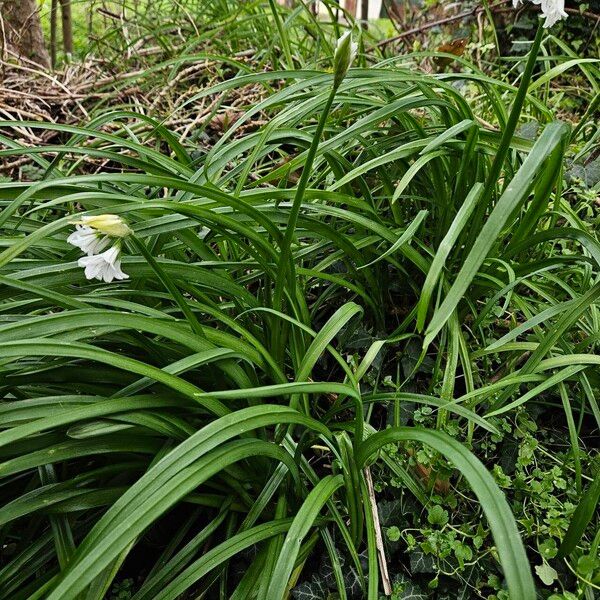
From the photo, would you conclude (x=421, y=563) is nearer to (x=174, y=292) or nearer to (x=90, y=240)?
(x=174, y=292)

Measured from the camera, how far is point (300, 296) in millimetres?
1326

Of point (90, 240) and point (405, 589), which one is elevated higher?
point (90, 240)

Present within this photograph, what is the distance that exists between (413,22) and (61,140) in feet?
6.47

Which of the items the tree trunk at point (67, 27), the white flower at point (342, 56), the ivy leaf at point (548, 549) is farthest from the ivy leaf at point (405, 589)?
the tree trunk at point (67, 27)

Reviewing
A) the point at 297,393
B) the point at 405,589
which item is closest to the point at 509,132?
the point at 297,393

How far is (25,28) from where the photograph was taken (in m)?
3.17

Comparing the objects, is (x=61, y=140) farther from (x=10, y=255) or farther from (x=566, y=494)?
(x=566, y=494)

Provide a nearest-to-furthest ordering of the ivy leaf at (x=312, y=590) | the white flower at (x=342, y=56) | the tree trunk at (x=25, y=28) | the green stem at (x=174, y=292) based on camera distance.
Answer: the white flower at (x=342, y=56) → the green stem at (x=174, y=292) → the ivy leaf at (x=312, y=590) → the tree trunk at (x=25, y=28)

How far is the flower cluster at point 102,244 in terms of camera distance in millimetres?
990

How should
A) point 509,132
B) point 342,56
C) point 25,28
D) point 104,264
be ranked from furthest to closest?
point 25,28
point 509,132
point 104,264
point 342,56

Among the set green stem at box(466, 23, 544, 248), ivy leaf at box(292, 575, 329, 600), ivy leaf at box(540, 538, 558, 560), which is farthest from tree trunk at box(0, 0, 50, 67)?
ivy leaf at box(540, 538, 558, 560)

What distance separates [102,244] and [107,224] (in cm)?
5

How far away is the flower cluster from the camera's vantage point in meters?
0.99

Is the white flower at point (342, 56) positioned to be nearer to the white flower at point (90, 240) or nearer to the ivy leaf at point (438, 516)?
the white flower at point (90, 240)
